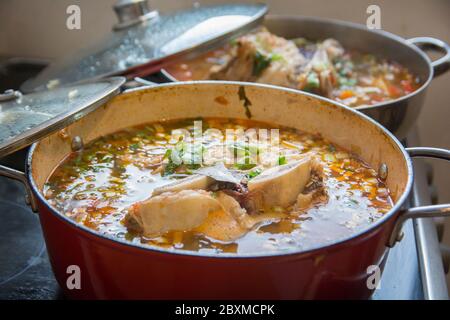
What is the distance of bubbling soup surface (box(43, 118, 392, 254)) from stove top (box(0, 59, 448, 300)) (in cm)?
24

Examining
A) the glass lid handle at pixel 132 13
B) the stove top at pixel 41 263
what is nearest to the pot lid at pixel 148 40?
the glass lid handle at pixel 132 13

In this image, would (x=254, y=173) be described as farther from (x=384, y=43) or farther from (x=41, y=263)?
(x=384, y=43)

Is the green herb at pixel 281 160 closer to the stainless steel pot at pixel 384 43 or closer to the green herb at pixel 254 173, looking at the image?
the green herb at pixel 254 173

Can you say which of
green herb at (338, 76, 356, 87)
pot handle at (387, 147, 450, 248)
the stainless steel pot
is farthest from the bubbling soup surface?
green herb at (338, 76, 356, 87)

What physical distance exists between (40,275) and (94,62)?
0.81 m

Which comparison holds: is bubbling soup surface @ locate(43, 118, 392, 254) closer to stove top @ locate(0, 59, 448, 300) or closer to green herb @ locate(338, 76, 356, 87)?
stove top @ locate(0, 59, 448, 300)

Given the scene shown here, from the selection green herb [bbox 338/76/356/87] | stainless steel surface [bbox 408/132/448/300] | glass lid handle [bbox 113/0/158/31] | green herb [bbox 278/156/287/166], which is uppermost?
glass lid handle [bbox 113/0/158/31]

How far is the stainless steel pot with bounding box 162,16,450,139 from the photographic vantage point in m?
2.26

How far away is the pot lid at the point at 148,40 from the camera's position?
2029 mm

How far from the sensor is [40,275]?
1.68 metres

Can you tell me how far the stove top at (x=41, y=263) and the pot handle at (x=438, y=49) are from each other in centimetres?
70
